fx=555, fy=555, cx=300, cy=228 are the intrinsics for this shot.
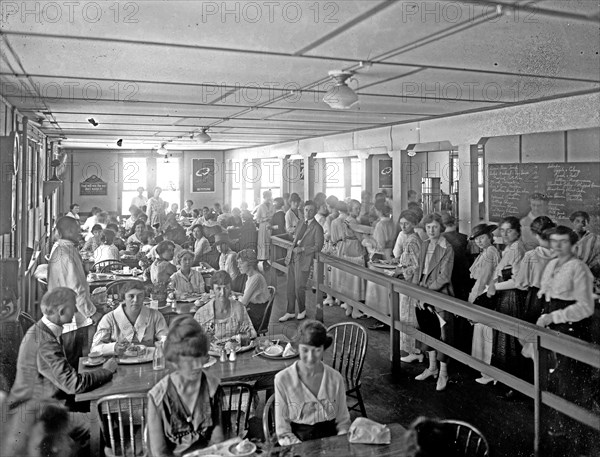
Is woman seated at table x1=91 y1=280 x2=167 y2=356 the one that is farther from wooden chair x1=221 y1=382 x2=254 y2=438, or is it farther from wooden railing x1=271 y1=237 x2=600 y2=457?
wooden railing x1=271 y1=237 x2=600 y2=457

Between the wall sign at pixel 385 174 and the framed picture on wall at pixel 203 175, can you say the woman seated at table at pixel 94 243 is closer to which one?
the wall sign at pixel 385 174

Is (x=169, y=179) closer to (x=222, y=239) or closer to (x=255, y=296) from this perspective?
(x=222, y=239)

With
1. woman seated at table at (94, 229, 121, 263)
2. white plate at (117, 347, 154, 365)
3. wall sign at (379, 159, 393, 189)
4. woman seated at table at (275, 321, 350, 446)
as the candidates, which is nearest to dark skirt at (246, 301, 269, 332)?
white plate at (117, 347, 154, 365)

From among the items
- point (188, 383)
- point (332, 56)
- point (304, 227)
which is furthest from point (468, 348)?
point (188, 383)

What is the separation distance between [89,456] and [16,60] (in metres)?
2.34

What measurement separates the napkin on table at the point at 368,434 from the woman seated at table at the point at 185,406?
0.56 metres

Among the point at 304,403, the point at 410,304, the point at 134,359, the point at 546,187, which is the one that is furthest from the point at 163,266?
the point at 546,187

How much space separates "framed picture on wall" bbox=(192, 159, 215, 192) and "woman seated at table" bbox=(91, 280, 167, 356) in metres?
11.2

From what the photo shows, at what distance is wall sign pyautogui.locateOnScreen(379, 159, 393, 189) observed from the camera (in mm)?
A: 11539

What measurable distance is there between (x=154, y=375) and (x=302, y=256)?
138 inches

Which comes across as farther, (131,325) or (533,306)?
(533,306)

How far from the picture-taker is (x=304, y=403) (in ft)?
8.46

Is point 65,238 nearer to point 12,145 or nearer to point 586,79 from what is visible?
point 12,145

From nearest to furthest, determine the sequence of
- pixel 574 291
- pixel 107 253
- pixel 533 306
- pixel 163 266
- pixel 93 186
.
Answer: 1. pixel 574 291
2. pixel 533 306
3. pixel 163 266
4. pixel 107 253
5. pixel 93 186
